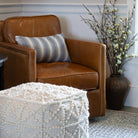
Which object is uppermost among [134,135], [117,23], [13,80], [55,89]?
[117,23]

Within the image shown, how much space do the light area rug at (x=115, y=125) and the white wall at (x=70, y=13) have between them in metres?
0.37

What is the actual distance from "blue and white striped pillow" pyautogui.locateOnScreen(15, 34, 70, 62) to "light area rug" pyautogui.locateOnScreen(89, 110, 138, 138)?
2.08 feet

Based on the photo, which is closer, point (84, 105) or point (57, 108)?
point (57, 108)

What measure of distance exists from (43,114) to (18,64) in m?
1.02

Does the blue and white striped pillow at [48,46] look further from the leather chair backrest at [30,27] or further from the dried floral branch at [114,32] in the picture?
the dried floral branch at [114,32]

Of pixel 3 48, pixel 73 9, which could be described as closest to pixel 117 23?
pixel 73 9

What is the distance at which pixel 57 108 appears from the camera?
5.85 ft

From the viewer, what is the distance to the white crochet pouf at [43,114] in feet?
5.81

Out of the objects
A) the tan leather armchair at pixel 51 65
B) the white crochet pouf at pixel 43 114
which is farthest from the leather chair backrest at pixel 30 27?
the white crochet pouf at pixel 43 114

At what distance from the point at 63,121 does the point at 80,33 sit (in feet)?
6.21

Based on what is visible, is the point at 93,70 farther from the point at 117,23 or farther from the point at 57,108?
A: the point at 57,108

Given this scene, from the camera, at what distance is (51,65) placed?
9.72 ft

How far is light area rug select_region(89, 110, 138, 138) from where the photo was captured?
8.66ft

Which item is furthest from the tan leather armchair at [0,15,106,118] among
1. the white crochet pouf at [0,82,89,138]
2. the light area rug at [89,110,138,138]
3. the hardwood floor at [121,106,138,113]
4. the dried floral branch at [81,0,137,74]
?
the white crochet pouf at [0,82,89,138]
